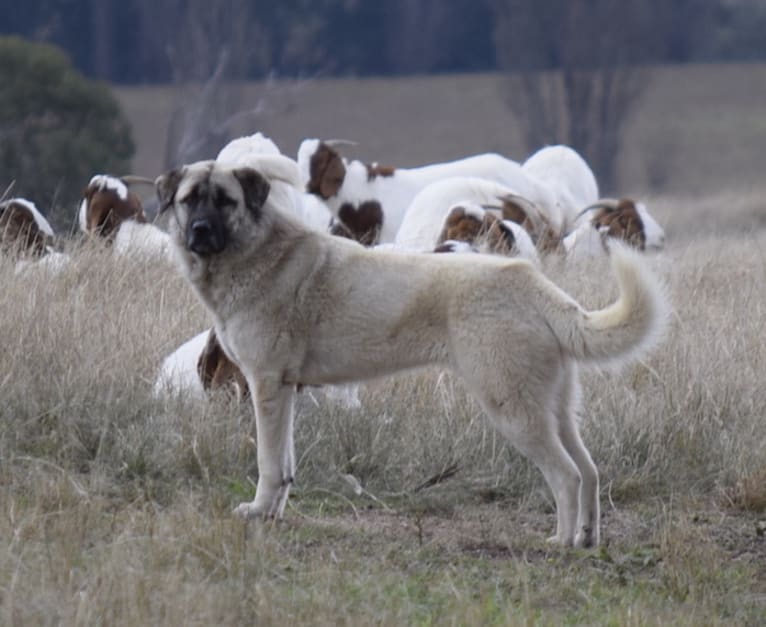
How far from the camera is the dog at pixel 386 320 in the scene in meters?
6.54

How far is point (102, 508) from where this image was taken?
6738 mm

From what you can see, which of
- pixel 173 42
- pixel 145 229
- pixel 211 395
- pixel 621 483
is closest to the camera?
pixel 621 483

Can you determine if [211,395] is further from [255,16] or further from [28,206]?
[255,16]

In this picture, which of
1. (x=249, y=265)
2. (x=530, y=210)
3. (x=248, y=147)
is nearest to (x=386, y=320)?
(x=249, y=265)

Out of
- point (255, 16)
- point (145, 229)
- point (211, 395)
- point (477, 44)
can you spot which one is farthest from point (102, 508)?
point (477, 44)

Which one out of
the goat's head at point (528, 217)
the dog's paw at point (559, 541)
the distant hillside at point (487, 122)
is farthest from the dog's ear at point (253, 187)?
the distant hillside at point (487, 122)

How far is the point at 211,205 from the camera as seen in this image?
6.94 meters

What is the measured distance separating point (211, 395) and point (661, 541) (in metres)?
2.58

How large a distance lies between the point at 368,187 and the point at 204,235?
27.2 ft

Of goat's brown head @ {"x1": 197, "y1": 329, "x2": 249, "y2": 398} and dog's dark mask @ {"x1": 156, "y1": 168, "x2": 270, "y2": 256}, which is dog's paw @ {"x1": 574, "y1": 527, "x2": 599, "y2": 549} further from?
goat's brown head @ {"x1": 197, "y1": 329, "x2": 249, "y2": 398}

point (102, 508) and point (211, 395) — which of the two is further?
point (211, 395)

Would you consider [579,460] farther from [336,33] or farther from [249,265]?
[336,33]

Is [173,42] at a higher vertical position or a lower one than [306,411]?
lower

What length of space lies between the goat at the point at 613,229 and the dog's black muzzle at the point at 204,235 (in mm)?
6627
